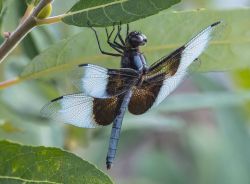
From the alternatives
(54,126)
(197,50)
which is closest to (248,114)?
(54,126)

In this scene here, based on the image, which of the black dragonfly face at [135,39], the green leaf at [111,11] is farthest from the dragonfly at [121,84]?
the green leaf at [111,11]

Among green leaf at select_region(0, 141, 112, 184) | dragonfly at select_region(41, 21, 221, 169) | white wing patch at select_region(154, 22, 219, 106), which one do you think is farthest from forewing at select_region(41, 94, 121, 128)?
green leaf at select_region(0, 141, 112, 184)

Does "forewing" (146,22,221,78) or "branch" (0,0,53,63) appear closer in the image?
"branch" (0,0,53,63)

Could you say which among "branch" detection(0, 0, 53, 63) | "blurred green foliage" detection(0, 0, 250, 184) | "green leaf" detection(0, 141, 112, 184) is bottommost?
"blurred green foliage" detection(0, 0, 250, 184)

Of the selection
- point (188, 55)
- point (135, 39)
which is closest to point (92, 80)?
point (135, 39)

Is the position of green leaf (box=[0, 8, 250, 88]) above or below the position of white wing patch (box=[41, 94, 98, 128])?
above

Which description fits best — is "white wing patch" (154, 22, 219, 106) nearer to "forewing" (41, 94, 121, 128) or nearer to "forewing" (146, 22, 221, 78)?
"forewing" (146, 22, 221, 78)

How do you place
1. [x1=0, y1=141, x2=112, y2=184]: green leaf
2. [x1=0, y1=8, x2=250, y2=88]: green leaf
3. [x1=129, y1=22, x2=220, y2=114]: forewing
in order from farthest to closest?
[x1=129, y1=22, x2=220, y2=114]: forewing → [x1=0, y1=8, x2=250, y2=88]: green leaf → [x1=0, y1=141, x2=112, y2=184]: green leaf
